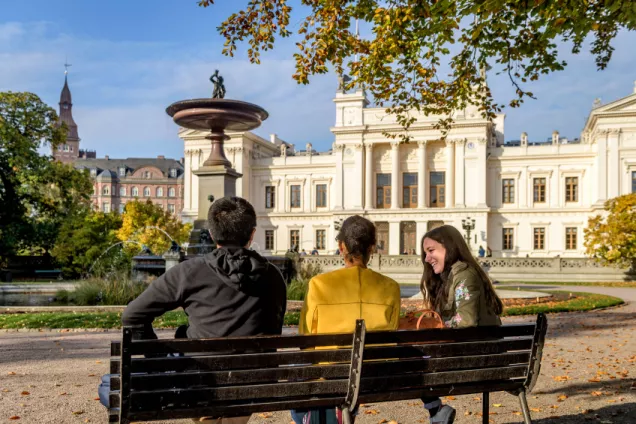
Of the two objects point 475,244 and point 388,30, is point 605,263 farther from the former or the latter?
point 388,30

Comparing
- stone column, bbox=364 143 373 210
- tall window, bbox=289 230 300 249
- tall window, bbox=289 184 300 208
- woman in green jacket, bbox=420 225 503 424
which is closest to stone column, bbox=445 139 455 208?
stone column, bbox=364 143 373 210

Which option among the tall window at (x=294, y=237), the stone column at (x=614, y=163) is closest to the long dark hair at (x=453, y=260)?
the stone column at (x=614, y=163)

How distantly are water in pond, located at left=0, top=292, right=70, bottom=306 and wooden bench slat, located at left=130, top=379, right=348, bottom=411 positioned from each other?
39.5ft

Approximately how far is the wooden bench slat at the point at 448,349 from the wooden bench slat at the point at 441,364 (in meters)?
0.03

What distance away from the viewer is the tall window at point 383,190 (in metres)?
57.3

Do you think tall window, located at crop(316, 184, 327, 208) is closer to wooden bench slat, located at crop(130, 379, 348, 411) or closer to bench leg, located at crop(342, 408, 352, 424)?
bench leg, located at crop(342, 408, 352, 424)

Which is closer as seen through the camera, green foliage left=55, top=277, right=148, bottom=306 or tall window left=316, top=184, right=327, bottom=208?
green foliage left=55, top=277, right=148, bottom=306

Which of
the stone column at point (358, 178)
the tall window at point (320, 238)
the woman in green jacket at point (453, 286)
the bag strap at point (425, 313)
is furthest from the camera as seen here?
the tall window at point (320, 238)

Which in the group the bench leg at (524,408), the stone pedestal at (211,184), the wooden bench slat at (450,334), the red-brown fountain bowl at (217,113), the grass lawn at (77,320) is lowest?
the grass lawn at (77,320)

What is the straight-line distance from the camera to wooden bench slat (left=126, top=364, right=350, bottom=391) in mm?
3080

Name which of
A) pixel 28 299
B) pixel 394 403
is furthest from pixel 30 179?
pixel 394 403

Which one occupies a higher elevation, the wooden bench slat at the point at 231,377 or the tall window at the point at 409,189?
the tall window at the point at 409,189

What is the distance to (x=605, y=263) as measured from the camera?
35.8 m

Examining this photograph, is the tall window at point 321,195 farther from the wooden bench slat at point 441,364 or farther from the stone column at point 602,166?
the wooden bench slat at point 441,364
